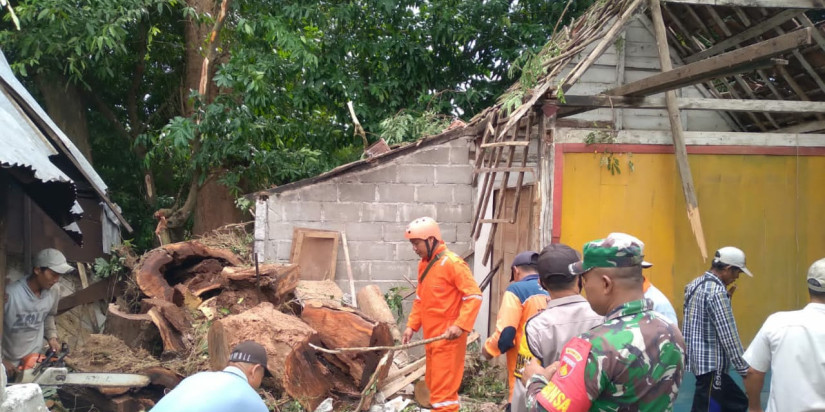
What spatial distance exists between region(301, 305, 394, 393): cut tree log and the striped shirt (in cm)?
261

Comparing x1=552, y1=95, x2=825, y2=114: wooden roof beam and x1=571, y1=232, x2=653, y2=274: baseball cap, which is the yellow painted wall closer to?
x1=552, y1=95, x2=825, y2=114: wooden roof beam

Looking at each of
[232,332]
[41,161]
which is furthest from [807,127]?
[41,161]

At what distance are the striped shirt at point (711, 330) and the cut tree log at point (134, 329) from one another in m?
5.03

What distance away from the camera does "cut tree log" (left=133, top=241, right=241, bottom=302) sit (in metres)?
7.29

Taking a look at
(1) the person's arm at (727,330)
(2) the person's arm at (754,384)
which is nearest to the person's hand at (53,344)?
(1) the person's arm at (727,330)

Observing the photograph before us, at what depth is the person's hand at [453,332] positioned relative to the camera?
557cm

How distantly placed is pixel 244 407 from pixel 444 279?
121 inches

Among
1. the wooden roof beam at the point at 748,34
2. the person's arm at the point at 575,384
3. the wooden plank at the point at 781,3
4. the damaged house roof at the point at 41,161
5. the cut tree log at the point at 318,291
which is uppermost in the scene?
the wooden plank at the point at 781,3

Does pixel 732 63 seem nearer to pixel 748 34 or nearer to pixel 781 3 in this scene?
pixel 781 3

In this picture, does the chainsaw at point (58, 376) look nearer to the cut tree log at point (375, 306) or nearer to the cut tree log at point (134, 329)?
the cut tree log at point (134, 329)

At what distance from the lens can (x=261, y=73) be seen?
31.2ft

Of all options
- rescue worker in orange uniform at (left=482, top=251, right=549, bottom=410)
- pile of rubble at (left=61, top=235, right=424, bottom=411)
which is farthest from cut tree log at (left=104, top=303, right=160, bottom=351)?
rescue worker in orange uniform at (left=482, top=251, right=549, bottom=410)

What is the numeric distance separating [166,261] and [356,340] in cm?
261

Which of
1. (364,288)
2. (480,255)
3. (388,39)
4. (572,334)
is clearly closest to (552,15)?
(388,39)
